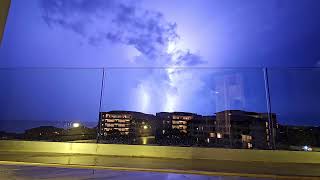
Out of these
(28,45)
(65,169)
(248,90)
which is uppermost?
(28,45)

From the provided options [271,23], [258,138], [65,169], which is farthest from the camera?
[271,23]

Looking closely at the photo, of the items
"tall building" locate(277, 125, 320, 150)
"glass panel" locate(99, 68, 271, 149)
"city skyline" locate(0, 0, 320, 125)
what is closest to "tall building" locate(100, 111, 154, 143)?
"glass panel" locate(99, 68, 271, 149)

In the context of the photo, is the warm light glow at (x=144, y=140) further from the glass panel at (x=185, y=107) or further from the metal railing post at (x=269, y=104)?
the metal railing post at (x=269, y=104)

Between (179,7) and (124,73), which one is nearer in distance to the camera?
(124,73)

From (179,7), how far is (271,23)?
4.33 meters

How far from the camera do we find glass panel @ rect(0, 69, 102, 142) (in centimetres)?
419

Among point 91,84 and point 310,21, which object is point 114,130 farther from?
point 310,21

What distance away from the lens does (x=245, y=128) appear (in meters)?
3.90

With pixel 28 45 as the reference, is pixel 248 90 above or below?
below

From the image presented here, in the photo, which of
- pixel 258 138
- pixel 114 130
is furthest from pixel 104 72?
pixel 258 138

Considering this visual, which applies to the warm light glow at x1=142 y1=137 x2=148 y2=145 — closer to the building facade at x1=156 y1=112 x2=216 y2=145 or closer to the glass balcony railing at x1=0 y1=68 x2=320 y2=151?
the glass balcony railing at x1=0 y1=68 x2=320 y2=151

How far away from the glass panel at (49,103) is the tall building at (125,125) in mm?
169

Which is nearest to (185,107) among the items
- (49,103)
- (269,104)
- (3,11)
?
(269,104)

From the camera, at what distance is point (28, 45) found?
9398 millimetres
